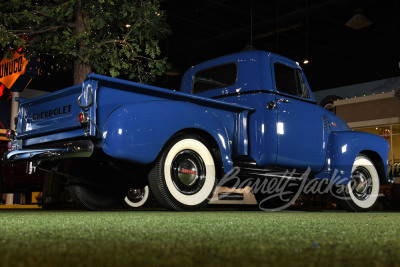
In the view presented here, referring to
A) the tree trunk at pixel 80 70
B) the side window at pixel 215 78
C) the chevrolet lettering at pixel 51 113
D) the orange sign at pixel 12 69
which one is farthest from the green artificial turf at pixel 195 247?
the orange sign at pixel 12 69

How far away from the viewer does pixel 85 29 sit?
7.89 metres

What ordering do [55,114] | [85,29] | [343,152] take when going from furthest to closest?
1. [85,29]
2. [343,152]
3. [55,114]

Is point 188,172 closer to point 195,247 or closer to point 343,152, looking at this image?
point 343,152

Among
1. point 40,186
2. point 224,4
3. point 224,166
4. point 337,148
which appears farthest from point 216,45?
point 224,166

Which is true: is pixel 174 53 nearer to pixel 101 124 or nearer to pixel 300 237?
pixel 101 124

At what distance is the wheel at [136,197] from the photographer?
7524 millimetres

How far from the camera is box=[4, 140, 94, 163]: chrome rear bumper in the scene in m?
4.18

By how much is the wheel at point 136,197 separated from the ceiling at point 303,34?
8206 mm

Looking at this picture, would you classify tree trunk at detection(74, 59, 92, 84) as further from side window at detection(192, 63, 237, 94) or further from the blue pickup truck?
side window at detection(192, 63, 237, 94)

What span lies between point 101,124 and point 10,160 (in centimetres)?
144

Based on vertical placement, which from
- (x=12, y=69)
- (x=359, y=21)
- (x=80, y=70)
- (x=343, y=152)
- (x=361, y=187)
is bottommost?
(x=361, y=187)

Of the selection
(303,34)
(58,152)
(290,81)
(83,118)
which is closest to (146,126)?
(83,118)

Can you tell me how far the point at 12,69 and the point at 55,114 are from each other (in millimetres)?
8468

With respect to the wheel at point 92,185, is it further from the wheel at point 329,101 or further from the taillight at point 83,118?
the wheel at point 329,101
